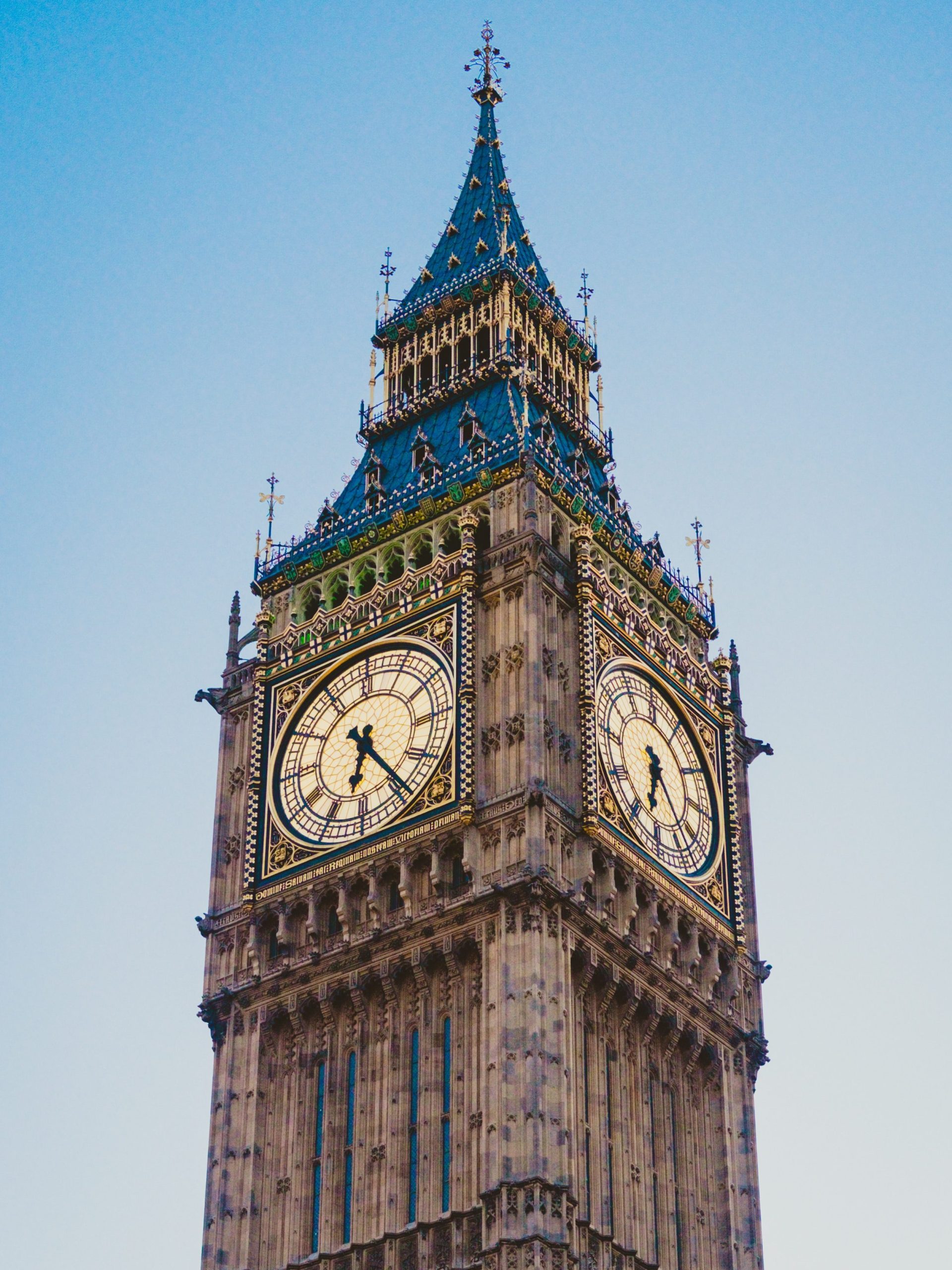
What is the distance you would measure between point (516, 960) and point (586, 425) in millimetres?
19893

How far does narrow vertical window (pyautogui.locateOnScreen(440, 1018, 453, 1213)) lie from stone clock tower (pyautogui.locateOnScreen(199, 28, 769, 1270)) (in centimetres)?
7

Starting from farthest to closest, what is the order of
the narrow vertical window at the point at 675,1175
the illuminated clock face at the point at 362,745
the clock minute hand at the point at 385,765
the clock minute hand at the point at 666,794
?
the clock minute hand at the point at 666,794, the illuminated clock face at the point at 362,745, the clock minute hand at the point at 385,765, the narrow vertical window at the point at 675,1175

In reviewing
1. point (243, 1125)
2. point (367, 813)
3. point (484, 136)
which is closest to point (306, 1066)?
point (243, 1125)

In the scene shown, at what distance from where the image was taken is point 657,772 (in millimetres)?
58062

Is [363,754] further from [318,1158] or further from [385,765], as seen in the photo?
[318,1158]

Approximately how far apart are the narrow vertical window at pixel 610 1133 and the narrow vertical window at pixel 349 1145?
5.03 meters

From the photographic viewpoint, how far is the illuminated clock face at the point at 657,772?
56.5 metres

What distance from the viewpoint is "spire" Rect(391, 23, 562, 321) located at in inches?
2736

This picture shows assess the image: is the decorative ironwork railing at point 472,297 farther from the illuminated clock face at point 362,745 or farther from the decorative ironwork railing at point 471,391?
the illuminated clock face at point 362,745

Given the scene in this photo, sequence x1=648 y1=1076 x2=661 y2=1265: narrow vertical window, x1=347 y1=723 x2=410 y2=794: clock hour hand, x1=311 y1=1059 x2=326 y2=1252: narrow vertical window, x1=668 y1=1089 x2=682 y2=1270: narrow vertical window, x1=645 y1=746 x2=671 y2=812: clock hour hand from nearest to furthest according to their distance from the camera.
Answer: x1=311 y1=1059 x2=326 y2=1252: narrow vertical window, x1=648 y1=1076 x2=661 y2=1265: narrow vertical window, x1=668 y1=1089 x2=682 y2=1270: narrow vertical window, x1=347 y1=723 x2=410 y2=794: clock hour hand, x1=645 y1=746 x2=671 y2=812: clock hour hand

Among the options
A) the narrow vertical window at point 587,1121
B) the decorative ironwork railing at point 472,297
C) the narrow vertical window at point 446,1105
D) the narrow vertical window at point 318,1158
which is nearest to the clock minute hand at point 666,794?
the narrow vertical window at point 587,1121

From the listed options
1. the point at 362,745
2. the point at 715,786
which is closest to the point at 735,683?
the point at 715,786

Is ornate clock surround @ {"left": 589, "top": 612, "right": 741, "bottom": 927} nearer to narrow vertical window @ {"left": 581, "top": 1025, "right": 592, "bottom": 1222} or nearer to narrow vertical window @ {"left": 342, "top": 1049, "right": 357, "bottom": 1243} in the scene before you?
narrow vertical window @ {"left": 581, "top": 1025, "right": 592, "bottom": 1222}

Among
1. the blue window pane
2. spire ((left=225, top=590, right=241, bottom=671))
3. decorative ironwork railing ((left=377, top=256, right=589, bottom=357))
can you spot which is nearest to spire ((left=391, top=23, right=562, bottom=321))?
decorative ironwork railing ((left=377, top=256, right=589, bottom=357))
